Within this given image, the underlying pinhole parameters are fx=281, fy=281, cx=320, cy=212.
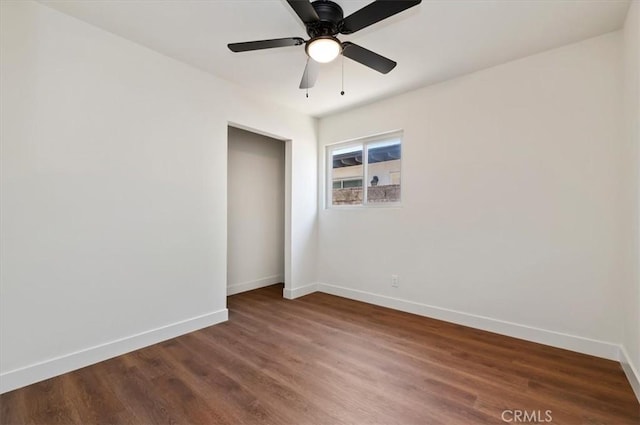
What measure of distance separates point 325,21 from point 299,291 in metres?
3.30

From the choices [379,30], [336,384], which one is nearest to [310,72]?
[379,30]

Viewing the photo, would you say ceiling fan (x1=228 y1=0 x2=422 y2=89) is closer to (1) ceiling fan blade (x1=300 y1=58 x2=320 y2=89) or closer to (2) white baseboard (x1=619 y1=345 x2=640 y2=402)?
(1) ceiling fan blade (x1=300 y1=58 x2=320 y2=89)

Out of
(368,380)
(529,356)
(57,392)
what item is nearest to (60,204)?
(57,392)

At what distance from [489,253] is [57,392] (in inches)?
146

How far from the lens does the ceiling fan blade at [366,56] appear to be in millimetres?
1972

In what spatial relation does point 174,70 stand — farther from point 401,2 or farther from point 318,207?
point 318,207

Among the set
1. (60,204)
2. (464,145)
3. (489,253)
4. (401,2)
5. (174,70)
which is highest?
(174,70)

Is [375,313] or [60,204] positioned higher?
[60,204]

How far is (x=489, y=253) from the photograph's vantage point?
2863mm

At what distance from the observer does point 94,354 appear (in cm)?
224

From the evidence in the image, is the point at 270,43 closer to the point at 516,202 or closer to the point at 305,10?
the point at 305,10

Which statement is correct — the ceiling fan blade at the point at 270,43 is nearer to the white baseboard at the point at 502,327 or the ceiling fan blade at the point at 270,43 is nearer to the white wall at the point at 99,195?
the white wall at the point at 99,195

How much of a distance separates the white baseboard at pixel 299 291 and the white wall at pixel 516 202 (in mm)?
1019

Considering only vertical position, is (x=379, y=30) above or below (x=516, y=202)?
above
